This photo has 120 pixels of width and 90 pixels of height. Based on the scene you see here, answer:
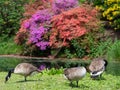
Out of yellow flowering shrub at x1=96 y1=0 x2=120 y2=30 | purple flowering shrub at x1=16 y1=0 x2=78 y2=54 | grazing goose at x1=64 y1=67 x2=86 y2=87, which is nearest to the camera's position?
grazing goose at x1=64 y1=67 x2=86 y2=87

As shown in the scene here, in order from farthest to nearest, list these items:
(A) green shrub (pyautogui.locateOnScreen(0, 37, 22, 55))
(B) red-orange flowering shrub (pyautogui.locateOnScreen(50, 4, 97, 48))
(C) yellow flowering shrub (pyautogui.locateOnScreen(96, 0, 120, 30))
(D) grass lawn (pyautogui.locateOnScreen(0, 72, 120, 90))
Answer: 1. (A) green shrub (pyautogui.locateOnScreen(0, 37, 22, 55))
2. (C) yellow flowering shrub (pyautogui.locateOnScreen(96, 0, 120, 30))
3. (B) red-orange flowering shrub (pyautogui.locateOnScreen(50, 4, 97, 48))
4. (D) grass lawn (pyautogui.locateOnScreen(0, 72, 120, 90))

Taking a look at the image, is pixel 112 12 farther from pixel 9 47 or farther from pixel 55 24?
pixel 9 47

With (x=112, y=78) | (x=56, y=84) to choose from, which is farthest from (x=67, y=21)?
(x=56, y=84)

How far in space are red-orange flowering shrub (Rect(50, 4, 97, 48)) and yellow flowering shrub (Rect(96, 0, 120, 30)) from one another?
3.57 feet

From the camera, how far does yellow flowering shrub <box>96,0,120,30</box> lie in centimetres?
3045

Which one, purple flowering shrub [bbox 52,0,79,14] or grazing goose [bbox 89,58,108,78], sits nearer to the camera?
grazing goose [bbox 89,58,108,78]

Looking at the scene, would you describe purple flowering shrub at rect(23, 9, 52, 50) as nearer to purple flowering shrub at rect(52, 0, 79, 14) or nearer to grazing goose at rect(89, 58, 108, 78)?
purple flowering shrub at rect(52, 0, 79, 14)

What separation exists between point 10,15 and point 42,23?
3.80 meters

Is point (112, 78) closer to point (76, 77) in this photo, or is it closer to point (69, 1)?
point (76, 77)

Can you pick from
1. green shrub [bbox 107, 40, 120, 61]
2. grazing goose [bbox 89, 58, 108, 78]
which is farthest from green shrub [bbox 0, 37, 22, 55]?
grazing goose [bbox 89, 58, 108, 78]

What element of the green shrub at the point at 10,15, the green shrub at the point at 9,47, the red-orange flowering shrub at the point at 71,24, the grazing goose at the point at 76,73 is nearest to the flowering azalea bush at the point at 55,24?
the red-orange flowering shrub at the point at 71,24

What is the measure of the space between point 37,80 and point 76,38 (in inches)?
621

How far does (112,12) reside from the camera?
1204 inches

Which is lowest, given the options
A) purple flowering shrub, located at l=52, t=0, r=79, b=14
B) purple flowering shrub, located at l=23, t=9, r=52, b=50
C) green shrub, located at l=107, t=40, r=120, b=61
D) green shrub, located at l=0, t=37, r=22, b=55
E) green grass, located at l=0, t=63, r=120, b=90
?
green shrub, located at l=0, t=37, r=22, b=55
